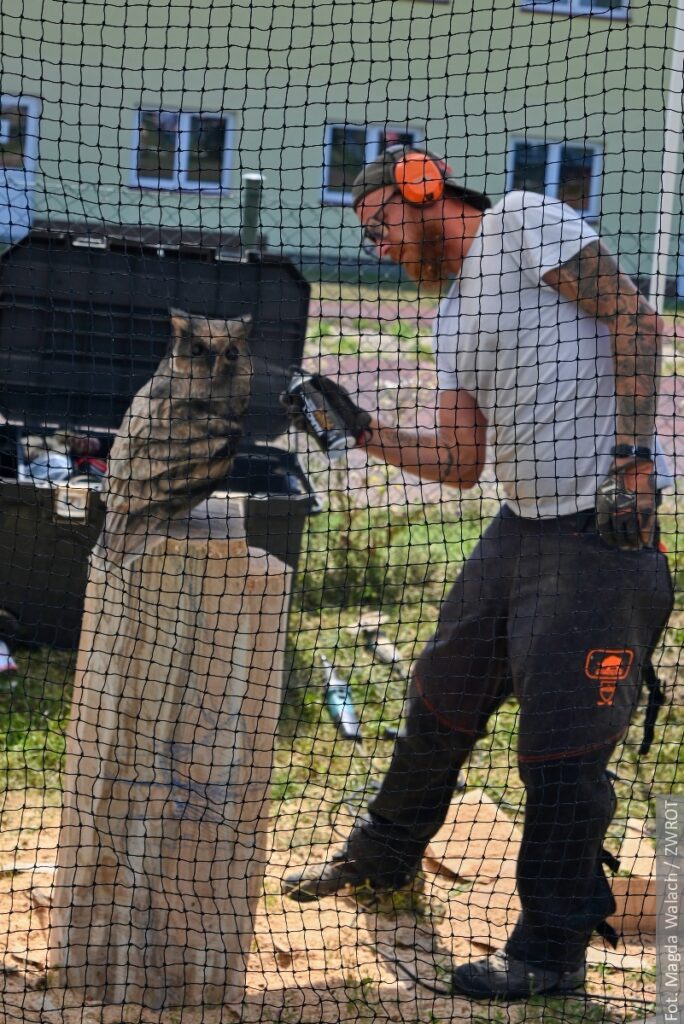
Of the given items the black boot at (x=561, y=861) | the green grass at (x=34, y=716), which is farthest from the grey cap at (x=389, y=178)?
the green grass at (x=34, y=716)

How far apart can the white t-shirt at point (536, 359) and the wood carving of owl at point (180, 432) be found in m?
0.61

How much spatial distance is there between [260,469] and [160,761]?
2367mm

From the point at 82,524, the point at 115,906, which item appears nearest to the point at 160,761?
the point at 115,906

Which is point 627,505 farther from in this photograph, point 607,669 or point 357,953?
point 357,953

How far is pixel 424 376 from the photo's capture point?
8.88 m

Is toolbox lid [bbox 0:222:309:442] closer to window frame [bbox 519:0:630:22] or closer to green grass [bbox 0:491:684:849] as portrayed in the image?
green grass [bbox 0:491:684:849]

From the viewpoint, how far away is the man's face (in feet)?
10.4

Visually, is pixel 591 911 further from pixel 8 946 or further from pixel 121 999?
pixel 8 946

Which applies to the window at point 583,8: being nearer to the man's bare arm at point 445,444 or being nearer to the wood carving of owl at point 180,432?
the man's bare arm at point 445,444

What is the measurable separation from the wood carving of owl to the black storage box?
1377 millimetres

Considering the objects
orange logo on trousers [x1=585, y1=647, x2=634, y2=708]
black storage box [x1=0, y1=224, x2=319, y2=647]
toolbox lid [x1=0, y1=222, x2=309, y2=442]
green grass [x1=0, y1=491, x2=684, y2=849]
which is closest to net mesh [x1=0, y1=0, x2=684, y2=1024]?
orange logo on trousers [x1=585, y1=647, x2=634, y2=708]

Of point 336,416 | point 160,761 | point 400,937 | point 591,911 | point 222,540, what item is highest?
point 336,416

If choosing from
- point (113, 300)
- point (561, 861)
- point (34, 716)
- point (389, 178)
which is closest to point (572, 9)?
point (113, 300)

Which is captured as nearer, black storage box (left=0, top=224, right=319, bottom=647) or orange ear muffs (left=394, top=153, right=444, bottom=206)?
orange ear muffs (left=394, top=153, right=444, bottom=206)
